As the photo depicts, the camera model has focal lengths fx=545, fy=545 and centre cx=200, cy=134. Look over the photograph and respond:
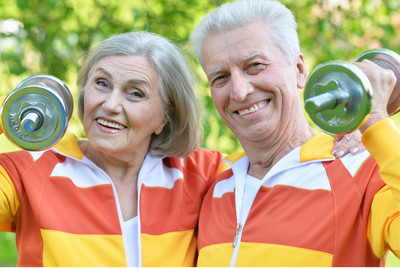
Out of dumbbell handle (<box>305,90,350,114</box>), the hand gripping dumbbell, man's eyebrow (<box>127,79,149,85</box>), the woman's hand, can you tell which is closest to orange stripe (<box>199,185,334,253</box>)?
the woman's hand

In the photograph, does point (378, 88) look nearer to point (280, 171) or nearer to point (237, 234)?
point (280, 171)

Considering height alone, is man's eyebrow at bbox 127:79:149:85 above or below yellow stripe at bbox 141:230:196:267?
above

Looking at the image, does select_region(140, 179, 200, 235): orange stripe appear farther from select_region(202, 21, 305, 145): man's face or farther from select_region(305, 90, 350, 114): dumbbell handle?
select_region(305, 90, 350, 114): dumbbell handle

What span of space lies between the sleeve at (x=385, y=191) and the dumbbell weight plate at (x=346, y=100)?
21 cm

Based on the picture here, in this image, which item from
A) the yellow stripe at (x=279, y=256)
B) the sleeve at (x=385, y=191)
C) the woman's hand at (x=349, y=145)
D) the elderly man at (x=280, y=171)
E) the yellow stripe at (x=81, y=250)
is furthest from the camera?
the yellow stripe at (x=81, y=250)

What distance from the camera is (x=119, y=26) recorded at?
4.99 metres

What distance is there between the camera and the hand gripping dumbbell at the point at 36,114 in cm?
219

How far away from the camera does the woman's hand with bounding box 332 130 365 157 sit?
7.82 feet

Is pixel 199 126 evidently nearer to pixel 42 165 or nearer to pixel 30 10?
pixel 42 165

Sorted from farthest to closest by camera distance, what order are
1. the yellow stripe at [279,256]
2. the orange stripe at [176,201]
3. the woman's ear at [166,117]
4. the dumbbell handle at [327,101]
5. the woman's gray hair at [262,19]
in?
the woman's ear at [166,117] < the orange stripe at [176,201] < the woman's gray hair at [262,19] < the yellow stripe at [279,256] < the dumbbell handle at [327,101]

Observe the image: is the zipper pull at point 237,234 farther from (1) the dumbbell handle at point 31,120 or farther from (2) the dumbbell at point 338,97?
(1) the dumbbell handle at point 31,120

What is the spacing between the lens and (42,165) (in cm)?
264

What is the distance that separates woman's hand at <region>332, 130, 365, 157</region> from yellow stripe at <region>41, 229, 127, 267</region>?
1105 mm

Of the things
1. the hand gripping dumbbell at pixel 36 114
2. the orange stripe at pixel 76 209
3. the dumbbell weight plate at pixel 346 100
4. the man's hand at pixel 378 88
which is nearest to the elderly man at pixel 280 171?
the man's hand at pixel 378 88
